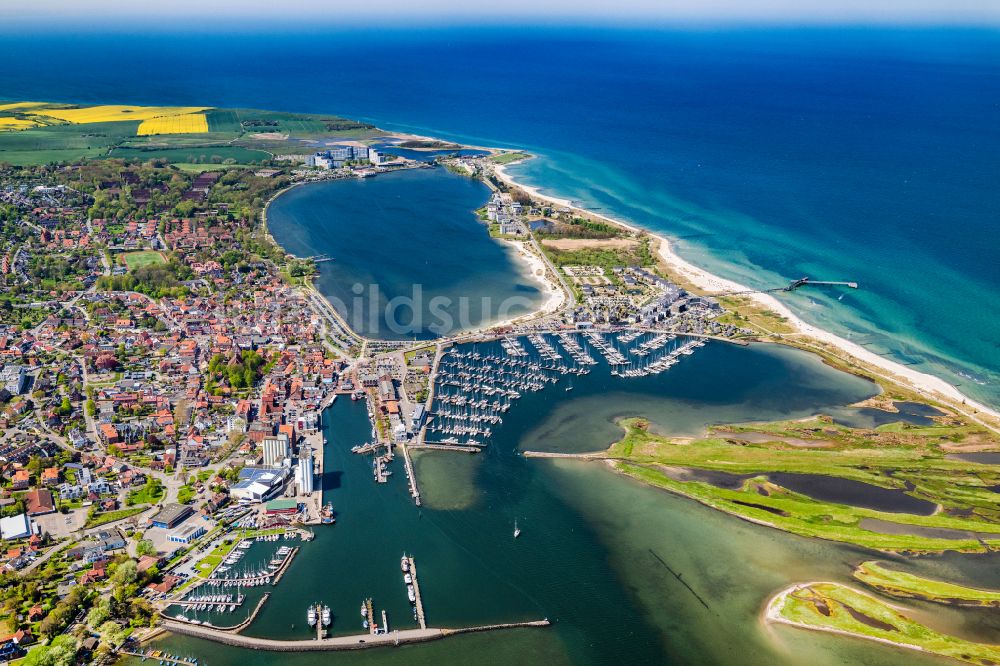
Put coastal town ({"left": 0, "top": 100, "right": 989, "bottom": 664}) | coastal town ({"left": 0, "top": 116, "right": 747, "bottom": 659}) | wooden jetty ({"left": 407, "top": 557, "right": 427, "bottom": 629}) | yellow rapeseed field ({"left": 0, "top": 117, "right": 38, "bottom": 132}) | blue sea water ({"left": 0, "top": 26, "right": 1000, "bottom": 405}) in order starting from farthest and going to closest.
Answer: yellow rapeseed field ({"left": 0, "top": 117, "right": 38, "bottom": 132}) → blue sea water ({"left": 0, "top": 26, "right": 1000, "bottom": 405}) → coastal town ({"left": 0, "top": 116, "right": 747, "bottom": 659}) → coastal town ({"left": 0, "top": 100, "right": 989, "bottom": 664}) → wooden jetty ({"left": 407, "top": 557, "right": 427, "bottom": 629})

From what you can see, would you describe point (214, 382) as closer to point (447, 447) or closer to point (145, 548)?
point (145, 548)

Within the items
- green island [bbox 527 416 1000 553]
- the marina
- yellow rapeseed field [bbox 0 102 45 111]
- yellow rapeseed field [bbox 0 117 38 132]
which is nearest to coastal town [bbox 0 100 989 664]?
the marina

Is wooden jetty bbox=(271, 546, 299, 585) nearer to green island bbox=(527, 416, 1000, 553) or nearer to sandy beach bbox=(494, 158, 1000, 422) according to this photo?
green island bbox=(527, 416, 1000, 553)

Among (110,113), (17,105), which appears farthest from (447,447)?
(17,105)

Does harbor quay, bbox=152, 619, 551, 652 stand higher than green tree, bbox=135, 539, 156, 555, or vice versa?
green tree, bbox=135, 539, 156, 555

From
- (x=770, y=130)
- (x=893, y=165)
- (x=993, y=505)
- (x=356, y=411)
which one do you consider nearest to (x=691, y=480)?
(x=993, y=505)

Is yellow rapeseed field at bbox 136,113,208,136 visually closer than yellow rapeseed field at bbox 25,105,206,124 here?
Yes

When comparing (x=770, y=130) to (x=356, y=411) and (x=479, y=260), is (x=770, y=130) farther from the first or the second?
(x=356, y=411)
